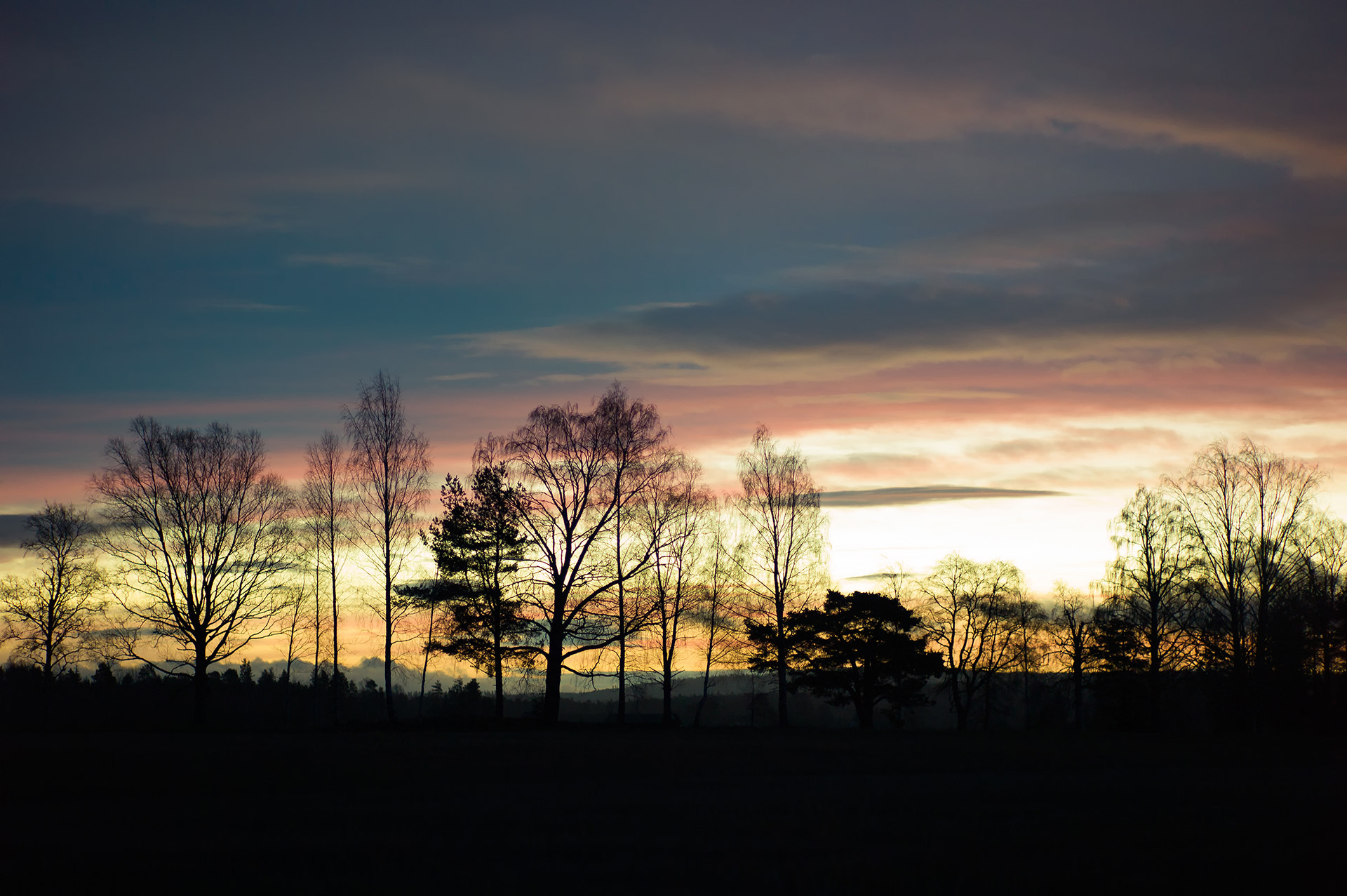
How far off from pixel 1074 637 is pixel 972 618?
296 inches

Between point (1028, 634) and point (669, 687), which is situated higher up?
point (1028, 634)

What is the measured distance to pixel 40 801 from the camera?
1504cm

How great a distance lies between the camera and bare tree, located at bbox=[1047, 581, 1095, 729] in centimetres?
6144

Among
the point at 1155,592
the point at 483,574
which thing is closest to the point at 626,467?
the point at 483,574

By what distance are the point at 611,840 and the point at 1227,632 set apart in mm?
48180

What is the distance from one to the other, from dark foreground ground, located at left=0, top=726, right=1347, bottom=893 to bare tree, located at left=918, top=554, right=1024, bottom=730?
43.5m

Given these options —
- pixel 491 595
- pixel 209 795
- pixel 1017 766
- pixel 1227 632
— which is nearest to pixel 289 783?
pixel 209 795

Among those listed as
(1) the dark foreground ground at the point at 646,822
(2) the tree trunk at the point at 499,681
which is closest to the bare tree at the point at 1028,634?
(2) the tree trunk at the point at 499,681

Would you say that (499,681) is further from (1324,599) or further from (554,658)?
(1324,599)

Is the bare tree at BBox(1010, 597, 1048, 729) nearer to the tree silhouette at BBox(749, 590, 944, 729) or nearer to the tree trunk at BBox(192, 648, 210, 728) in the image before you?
the tree silhouette at BBox(749, 590, 944, 729)

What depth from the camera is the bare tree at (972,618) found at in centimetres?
6825

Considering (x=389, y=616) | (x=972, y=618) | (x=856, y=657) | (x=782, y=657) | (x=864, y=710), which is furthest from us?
(x=972, y=618)

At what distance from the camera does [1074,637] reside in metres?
63.5

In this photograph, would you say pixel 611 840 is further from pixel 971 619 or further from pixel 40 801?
pixel 971 619
